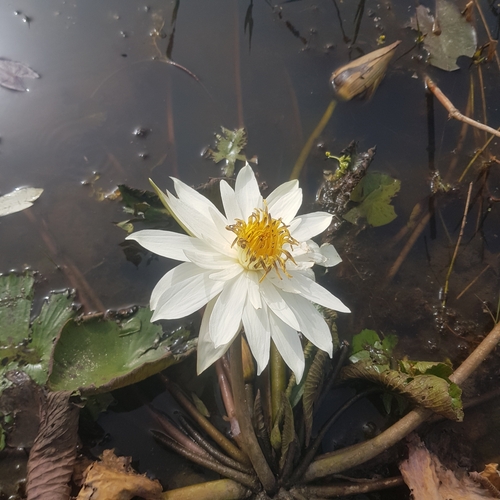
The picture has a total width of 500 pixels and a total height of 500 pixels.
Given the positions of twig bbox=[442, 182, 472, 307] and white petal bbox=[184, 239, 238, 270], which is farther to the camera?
twig bbox=[442, 182, 472, 307]

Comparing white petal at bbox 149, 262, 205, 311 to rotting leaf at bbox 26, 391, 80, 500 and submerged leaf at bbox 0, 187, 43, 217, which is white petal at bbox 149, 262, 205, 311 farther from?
submerged leaf at bbox 0, 187, 43, 217

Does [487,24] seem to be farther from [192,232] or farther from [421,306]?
[192,232]

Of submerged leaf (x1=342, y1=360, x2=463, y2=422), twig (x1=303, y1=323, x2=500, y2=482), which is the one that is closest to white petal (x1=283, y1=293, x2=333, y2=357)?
submerged leaf (x1=342, y1=360, x2=463, y2=422)

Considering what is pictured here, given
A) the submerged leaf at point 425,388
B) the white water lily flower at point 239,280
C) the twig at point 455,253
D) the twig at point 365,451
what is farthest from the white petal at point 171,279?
the twig at point 455,253

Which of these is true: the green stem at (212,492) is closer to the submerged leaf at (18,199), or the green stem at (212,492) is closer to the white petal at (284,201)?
the white petal at (284,201)

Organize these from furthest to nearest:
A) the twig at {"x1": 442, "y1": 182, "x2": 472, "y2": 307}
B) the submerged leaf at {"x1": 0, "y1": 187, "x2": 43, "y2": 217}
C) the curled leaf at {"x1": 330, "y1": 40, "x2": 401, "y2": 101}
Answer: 1. the curled leaf at {"x1": 330, "y1": 40, "x2": 401, "y2": 101}
2. the twig at {"x1": 442, "y1": 182, "x2": 472, "y2": 307}
3. the submerged leaf at {"x1": 0, "y1": 187, "x2": 43, "y2": 217}

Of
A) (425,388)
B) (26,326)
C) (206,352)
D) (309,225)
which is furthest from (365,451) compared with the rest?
(26,326)

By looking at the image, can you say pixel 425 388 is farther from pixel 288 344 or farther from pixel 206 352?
pixel 206 352
